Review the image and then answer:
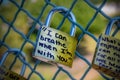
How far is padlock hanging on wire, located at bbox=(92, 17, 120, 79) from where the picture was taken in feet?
2.73

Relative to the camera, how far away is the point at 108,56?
85cm

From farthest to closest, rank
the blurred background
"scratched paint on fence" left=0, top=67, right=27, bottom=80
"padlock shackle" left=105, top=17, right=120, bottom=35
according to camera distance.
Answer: the blurred background → "scratched paint on fence" left=0, top=67, right=27, bottom=80 → "padlock shackle" left=105, top=17, right=120, bottom=35

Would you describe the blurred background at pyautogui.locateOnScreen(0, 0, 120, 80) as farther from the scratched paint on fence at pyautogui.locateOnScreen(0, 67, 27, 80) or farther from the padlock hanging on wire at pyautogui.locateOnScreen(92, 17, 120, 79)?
the padlock hanging on wire at pyautogui.locateOnScreen(92, 17, 120, 79)

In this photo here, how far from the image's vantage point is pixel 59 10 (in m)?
0.91

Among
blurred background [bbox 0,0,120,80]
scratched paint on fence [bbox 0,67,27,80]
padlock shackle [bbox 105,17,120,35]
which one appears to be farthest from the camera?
blurred background [bbox 0,0,120,80]

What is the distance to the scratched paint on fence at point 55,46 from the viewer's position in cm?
86

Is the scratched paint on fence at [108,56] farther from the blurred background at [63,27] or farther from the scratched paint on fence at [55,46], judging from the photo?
the blurred background at [63,27]

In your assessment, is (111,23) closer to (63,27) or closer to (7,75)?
(7,75)

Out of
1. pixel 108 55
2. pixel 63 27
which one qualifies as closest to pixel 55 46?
pixel 108 55

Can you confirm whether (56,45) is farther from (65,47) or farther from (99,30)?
(99,30)

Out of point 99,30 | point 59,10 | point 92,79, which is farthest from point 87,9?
point 59,10

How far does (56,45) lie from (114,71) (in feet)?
0.52

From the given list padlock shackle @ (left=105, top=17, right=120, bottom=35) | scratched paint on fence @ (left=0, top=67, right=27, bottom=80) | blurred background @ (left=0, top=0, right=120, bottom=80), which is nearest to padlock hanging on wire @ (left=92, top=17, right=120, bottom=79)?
padlock shackle @ (left=105, top=17, right=120, bottom=35)

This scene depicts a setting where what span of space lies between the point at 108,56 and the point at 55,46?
0.14 meters
